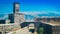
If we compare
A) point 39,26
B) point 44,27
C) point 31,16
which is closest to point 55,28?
point 44,27

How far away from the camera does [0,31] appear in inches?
664

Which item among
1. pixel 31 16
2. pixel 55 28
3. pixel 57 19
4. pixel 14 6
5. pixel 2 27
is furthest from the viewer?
pixel 31 16

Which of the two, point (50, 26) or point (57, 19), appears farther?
point (57, 19)

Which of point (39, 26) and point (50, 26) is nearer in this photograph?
point (50, 26)

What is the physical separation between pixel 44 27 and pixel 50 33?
187cm

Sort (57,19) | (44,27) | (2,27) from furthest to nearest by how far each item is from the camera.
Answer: (57,19)
(2,27)
(44,27)

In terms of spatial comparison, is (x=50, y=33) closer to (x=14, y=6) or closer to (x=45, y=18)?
(x=45, y=18)

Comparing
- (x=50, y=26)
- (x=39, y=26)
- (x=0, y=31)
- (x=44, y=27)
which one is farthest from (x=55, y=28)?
(x=0, y=31)

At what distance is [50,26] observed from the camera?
47.0ft

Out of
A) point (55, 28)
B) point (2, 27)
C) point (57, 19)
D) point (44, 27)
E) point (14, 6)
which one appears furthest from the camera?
point (14, 6)

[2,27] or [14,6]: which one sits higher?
[14,6]

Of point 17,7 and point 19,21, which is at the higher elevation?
point 17,7

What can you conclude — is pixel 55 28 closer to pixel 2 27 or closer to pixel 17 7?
pixel 2 27

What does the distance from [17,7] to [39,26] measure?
29.0ft
